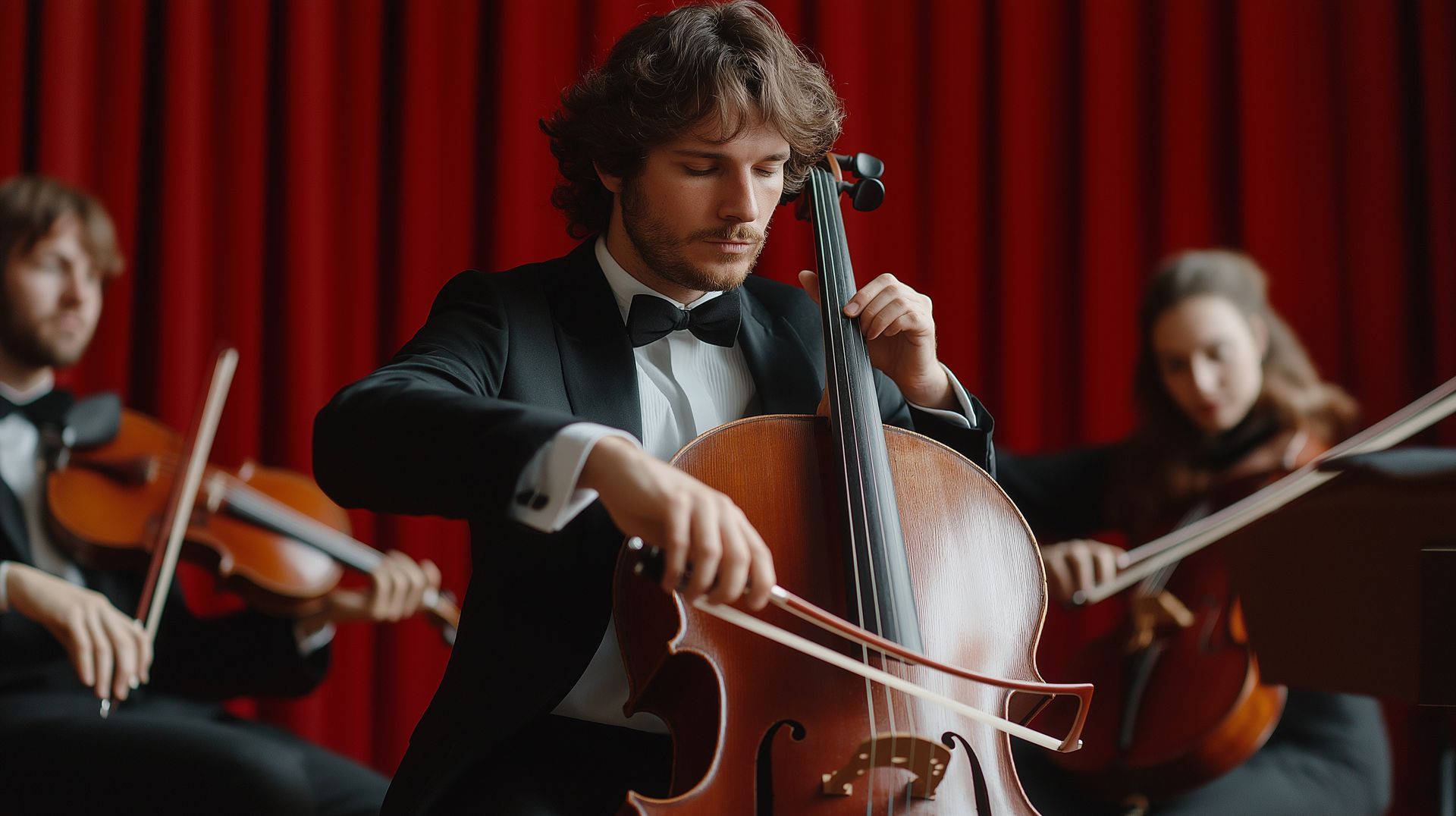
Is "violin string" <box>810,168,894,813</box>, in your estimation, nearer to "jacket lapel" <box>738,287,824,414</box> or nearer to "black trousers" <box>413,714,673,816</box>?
"jacket lapel" <box>738,287,824,414</box>

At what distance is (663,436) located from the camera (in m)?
1.24

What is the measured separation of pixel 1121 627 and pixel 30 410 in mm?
1808

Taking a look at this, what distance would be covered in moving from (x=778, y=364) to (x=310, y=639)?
1.18m

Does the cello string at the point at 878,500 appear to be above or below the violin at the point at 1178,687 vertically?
above

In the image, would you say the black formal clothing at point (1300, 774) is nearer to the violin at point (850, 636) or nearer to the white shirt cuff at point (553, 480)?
the violin at point (850, 636)

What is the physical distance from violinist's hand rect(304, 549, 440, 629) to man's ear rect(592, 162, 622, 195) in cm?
94

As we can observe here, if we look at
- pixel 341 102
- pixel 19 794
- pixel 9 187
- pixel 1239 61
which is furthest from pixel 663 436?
pixel 1239 61

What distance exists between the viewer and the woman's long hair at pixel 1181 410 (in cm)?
211

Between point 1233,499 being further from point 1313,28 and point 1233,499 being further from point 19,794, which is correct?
point 19,794

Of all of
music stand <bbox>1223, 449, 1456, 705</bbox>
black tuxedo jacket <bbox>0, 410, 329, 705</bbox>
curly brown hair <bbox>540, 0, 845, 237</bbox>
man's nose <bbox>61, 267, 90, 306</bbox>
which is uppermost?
curly brown hair <bbox>540, 0, 845, 237</bbox>

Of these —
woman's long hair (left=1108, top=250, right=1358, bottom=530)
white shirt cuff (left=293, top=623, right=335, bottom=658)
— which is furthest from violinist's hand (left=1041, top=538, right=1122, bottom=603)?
white shirt cuff (left=293, top=623, right=335, bottom=658)

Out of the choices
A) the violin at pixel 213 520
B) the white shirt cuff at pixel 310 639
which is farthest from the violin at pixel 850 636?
the white shirt cuff at pixel 310 639

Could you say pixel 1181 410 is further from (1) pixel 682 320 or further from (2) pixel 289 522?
(2) pixel 289 522

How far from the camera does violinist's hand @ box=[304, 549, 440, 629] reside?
1997mm
